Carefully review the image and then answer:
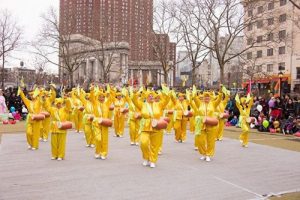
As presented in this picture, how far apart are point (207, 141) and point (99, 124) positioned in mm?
3000

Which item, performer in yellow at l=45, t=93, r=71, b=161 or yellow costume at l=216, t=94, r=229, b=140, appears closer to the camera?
performer in yellow at l=45, t=93, r=71, b=161

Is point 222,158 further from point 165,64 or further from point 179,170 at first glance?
point 165,64

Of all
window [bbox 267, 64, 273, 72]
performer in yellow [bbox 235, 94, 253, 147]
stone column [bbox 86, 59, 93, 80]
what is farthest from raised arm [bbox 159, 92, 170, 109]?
stone column [bbox 86, 59, 93, 80]

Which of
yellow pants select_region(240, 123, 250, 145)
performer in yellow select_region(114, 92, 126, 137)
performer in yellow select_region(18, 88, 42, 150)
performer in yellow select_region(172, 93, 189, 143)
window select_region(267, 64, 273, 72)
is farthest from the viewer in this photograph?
window select_region(267, 64, 273, 72)

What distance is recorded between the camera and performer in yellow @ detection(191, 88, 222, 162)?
10.5m

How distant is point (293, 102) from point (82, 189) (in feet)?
42.8

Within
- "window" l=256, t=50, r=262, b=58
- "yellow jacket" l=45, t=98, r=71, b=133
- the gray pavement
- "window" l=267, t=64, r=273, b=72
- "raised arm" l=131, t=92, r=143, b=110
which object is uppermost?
"window" l=256, t=50, r=262, b=58

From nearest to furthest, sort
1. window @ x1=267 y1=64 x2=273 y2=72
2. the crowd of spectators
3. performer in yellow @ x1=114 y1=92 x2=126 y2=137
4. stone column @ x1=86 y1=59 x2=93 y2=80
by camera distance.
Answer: performer in yellow @ x1=114 y1=92 x2=126 y2=137 → the crowd of spectators → window @ x1=267 y1=64 x2=273 y2=72 → stone column @ x1=86 y1=59 x2=93 y2=80

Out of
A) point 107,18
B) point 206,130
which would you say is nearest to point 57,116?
point 206,130

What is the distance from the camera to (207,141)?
34.7ft

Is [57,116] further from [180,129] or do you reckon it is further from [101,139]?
[180,129]

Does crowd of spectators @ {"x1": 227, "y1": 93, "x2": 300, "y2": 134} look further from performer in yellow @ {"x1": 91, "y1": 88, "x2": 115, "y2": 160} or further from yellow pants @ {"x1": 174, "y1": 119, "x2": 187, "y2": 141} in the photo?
performer in yellow @ {"x1": 91, "y1": 88, "x2": 115, "y2": 160}

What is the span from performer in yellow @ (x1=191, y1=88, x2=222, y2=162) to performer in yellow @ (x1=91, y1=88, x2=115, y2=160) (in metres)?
2.56

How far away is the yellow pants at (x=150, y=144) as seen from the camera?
31.0 ft
